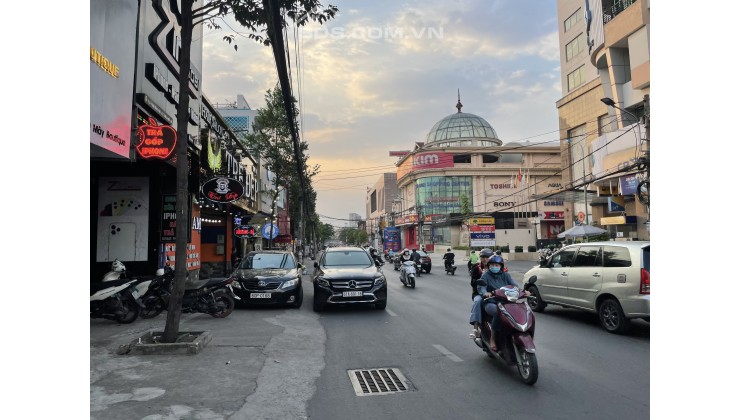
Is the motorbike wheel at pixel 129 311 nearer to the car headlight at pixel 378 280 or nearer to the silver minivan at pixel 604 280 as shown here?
the car headlight at pixel 378 280

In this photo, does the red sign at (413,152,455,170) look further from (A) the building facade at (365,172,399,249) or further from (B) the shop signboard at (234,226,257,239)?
(B) the shop signboard at (234,226,257,239)

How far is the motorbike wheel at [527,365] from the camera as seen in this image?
17.2ft

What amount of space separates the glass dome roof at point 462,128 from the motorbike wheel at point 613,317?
8057 cm

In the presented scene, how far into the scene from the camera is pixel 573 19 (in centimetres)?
4950

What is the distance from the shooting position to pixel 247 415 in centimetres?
439

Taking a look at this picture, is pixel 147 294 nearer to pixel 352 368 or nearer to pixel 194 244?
pixel 352 368

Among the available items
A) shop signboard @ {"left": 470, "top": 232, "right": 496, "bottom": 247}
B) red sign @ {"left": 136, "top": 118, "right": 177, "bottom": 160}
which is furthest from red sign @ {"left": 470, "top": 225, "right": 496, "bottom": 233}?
red sign @ {"left": 136, "top": 118, "right": 177, "bottom": 160}

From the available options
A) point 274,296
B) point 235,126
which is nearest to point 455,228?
point 235,126

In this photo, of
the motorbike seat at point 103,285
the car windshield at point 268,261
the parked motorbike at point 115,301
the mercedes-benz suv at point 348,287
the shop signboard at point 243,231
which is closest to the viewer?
the parked motorbike at point 115,301

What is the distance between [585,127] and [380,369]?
4399 centimetres

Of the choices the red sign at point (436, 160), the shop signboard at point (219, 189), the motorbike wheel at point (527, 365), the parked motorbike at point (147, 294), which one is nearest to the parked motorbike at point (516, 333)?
the motorbike wheel at point (527, 365)

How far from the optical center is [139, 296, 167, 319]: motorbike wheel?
9.83 meters

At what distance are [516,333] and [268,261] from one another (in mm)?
8266

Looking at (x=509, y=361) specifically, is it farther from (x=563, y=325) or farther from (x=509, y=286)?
(x=563, y=325)
